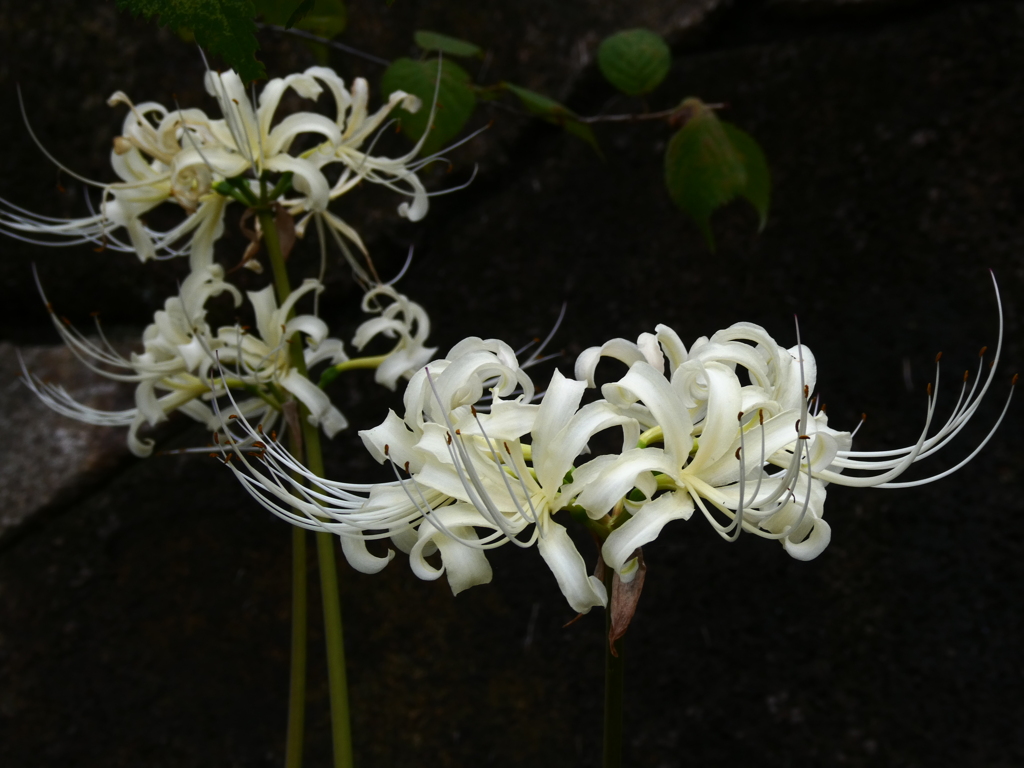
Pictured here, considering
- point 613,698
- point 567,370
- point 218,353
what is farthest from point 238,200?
point 567,370

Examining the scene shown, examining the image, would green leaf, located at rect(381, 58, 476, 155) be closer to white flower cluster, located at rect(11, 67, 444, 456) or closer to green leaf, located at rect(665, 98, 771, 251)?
white flower cluster, located at rect(11, 67, 444, 456)

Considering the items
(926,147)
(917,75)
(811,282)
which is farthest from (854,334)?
(917,75)

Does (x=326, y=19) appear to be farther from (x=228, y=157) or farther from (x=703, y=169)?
(x=703, y=169)

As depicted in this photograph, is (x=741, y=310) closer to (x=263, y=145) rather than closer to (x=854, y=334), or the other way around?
(x=854, y=334)

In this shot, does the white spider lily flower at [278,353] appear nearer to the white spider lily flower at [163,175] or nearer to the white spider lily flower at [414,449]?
the white spider lily flower at [163,175]

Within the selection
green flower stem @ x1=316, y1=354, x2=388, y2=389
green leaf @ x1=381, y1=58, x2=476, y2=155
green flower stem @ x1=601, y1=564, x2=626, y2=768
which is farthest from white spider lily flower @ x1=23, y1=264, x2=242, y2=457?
green flower stem @ x1=601, y1=564, x2=626, y2=768
